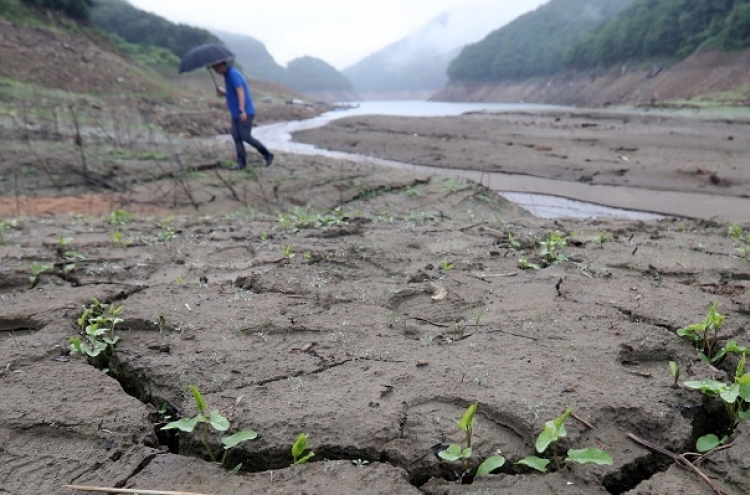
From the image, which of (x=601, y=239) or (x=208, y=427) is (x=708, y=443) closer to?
(x=208, y=427)

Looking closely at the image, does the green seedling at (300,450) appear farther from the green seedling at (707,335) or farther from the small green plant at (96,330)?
the green seedling at (707,335)

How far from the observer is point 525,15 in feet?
244

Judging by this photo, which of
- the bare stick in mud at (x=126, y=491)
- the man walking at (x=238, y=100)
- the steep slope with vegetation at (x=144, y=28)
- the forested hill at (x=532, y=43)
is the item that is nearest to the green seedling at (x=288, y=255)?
the bare stick in mud at (x=126, y=491)

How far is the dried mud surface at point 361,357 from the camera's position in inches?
59.1

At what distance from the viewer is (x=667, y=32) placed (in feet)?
126

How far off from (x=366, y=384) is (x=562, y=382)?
0.68m

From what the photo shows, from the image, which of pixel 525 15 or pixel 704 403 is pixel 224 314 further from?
pixel 525 15

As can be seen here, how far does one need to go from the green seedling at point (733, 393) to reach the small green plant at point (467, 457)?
30.3 inches

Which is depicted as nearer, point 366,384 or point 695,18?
point 366,384

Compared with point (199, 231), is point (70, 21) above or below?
above

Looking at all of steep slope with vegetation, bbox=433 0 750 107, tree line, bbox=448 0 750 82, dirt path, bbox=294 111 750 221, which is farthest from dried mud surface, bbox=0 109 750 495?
tree line, bbox=448 0 750 82

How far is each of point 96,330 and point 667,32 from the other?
149ft

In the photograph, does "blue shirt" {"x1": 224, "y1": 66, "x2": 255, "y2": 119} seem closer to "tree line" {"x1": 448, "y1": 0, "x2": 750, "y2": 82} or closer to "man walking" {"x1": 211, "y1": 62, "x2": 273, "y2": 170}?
"man walking" {"x1": 211, "y1": 62, "x2": 273, "y2": 170}

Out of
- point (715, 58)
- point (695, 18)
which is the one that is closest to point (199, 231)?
point (715, 58)
